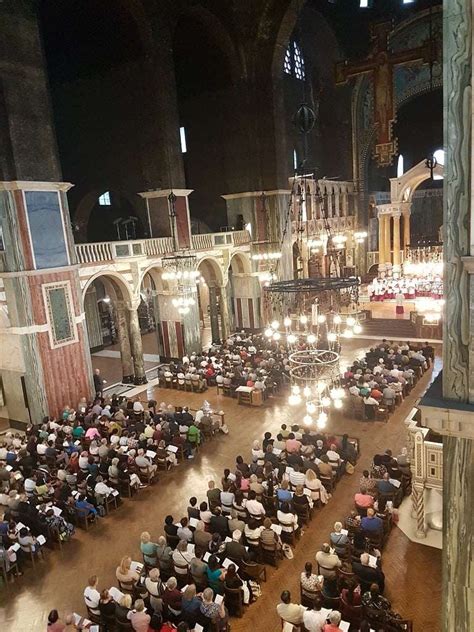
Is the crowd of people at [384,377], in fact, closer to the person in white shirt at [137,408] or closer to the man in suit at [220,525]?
the person in white shirt at [137,408]

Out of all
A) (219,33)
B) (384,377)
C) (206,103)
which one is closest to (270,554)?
(384,377)

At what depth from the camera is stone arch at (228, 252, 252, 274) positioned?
2589 cm

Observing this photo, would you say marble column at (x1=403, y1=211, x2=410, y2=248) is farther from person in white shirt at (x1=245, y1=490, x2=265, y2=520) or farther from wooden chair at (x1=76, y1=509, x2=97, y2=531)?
wooden chair at (x1=76, y1=509, x2=97, y2=531)

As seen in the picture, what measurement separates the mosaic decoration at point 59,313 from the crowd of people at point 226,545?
26.4 feet

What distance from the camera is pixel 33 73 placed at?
14.8m

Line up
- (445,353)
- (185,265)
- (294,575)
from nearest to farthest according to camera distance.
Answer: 1. (445,353)
2. (294,575)
3. (185,265)

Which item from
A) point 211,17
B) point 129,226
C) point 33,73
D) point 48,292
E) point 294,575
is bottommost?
point 294,575

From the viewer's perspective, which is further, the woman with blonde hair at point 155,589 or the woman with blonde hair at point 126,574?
the woman with blonde hair at point 126,574

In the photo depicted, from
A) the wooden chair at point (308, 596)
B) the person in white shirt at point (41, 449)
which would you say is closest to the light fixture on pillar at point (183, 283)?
the person in white shirt at point (41, 449)

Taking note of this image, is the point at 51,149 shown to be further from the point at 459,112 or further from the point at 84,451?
the point at 459,112

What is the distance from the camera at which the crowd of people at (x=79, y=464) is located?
1002cm

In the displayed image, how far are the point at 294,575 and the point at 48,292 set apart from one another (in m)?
11.1

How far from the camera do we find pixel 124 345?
20.5 m

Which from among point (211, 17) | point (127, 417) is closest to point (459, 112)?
point (127, 417)
